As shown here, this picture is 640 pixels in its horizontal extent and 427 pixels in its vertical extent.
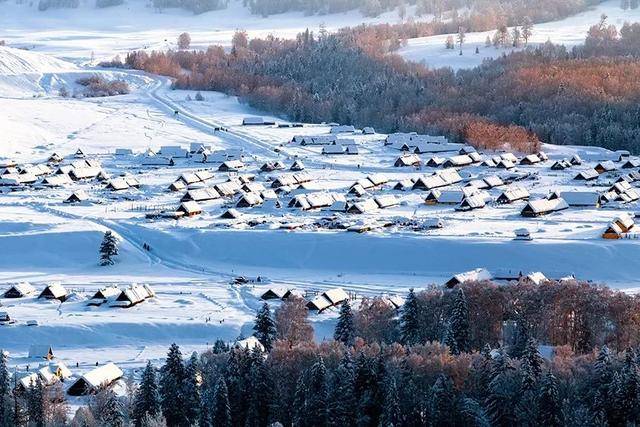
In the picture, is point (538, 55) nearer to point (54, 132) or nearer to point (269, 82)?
point (269, 82)

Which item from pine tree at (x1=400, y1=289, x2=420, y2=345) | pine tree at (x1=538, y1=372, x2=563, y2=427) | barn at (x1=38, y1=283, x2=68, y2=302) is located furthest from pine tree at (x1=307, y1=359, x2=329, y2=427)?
barn at (x1=38, y1=283, x2=68, y2=302)

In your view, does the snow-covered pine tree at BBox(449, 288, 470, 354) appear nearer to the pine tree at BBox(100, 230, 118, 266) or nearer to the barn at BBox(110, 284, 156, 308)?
the barn at BBox(110, 284, 156, 308)

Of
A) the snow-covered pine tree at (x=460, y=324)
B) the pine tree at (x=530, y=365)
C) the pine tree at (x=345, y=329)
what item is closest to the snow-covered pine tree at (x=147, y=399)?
the pine tree at (x=345, y=329)

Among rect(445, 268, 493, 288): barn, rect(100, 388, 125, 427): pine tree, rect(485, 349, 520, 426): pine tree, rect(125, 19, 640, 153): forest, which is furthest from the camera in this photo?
rect(125, 19, 640, 153): forest

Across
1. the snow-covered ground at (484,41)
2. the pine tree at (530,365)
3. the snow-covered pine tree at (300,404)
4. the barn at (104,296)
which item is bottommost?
the barn at (104,296)

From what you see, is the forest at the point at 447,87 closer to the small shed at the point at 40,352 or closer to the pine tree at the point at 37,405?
the small shed at the point at 40,352

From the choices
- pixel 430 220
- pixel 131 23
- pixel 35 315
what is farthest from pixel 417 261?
pixel 131 23
